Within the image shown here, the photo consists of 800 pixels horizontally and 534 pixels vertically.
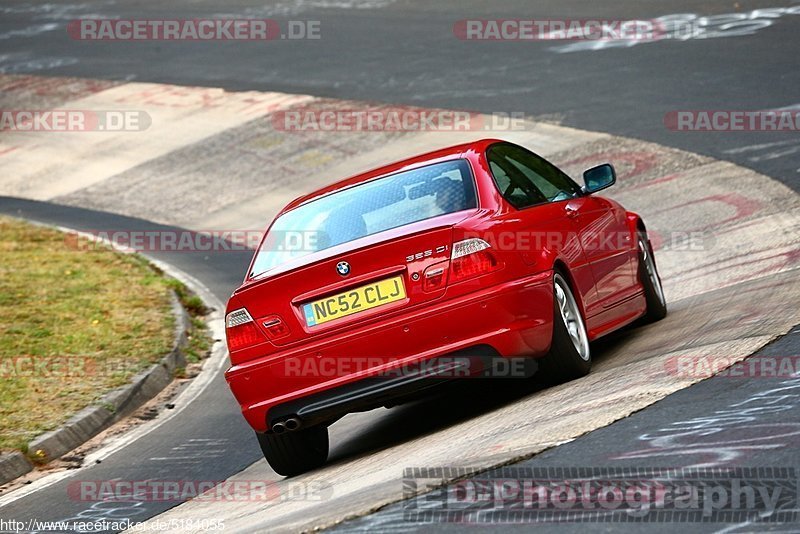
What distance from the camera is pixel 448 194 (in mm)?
7797

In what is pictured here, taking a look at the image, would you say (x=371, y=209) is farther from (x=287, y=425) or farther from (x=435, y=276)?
(x=287, y=425)

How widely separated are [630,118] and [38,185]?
9838mm

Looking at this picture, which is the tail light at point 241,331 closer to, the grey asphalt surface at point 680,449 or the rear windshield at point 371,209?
the rear windshield at point 371,209

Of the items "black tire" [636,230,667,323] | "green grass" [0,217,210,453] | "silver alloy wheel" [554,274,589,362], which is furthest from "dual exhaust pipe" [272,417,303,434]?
"black tire" [636,230,667,323]

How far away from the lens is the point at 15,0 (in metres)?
43.5

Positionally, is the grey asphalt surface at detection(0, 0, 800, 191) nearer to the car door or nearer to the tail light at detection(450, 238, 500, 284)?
the car door

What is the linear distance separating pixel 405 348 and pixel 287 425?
2.56 ft

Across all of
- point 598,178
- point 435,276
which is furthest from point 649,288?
point 435,276

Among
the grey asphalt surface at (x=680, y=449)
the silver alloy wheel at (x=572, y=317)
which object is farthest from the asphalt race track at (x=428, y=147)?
the silver alloy wheel at (x=572, y=317)

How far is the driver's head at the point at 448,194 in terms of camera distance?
25.2 feet

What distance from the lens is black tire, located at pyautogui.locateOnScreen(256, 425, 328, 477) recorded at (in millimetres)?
7750

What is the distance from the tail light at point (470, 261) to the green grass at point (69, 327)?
3.57m

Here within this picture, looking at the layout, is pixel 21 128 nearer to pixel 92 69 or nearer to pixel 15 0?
pixel 92 69

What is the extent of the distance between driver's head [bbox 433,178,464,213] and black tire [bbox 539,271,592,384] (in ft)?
2.18
